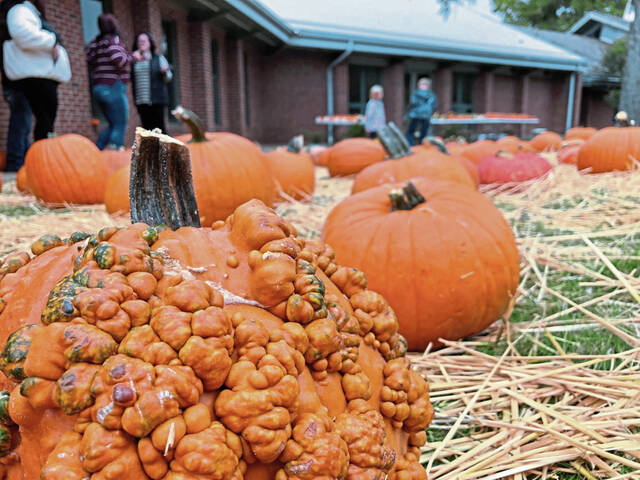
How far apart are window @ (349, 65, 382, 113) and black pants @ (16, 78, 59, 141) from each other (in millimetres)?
16291

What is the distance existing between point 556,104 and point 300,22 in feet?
56.6

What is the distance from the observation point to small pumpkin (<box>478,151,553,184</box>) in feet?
20.7

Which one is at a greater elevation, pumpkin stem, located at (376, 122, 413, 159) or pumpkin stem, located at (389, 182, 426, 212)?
pumpkin stem, located at (376, 122, 413, 159)

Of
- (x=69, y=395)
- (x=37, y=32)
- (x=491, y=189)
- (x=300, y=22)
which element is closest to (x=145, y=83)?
(x=37, y=32)

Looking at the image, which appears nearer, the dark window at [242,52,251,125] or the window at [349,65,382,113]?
the dark window at [242,52,251,125]

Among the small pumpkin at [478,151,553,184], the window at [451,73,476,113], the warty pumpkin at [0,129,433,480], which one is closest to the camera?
the warty pumpkin at [0,129,433,480]

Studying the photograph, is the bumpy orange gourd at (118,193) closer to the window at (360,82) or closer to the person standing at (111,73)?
the person standing at (111,73)

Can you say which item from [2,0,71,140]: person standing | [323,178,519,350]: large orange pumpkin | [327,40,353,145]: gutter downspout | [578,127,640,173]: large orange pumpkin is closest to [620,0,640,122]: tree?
[327,40,353,145]: gutter downspout

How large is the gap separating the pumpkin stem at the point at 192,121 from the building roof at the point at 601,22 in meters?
42.2

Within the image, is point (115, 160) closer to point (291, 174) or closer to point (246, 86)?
point (291, 174)

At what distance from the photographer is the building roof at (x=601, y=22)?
126ft

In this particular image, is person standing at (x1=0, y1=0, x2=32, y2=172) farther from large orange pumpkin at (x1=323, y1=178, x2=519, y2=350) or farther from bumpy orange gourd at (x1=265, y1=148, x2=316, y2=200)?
large orange pumpkin at (x1=323, y1=178, x2=519, y2=350)

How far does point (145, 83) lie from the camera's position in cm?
765

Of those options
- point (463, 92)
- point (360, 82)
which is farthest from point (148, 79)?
point (463, 92)
